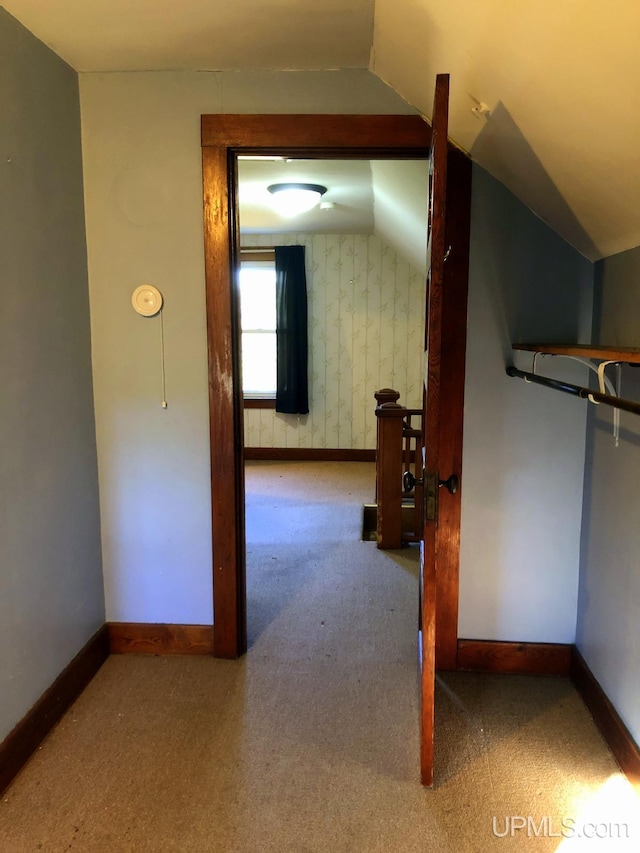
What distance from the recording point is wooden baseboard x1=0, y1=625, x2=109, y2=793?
179cm

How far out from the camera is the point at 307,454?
6.25 meters

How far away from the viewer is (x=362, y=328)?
6.00 meters

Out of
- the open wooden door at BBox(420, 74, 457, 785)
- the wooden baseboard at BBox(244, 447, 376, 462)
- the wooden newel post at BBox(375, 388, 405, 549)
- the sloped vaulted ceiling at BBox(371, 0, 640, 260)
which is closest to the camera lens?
the sloped vaulted ceiling at BBox(371, 0, 640, 260)

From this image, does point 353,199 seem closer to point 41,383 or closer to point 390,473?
point 390,473

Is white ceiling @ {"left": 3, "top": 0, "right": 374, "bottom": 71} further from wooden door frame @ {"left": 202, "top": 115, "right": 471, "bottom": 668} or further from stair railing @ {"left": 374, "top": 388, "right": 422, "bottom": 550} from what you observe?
stair railing @ {"left": 374, "top": 388, "right": 422, "bottom": 550}

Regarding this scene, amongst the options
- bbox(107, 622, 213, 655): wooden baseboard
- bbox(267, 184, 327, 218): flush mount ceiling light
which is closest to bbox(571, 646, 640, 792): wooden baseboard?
bbox(107, 622, 213, 655): wooden baseboard

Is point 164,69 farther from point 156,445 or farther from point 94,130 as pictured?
point 156,445

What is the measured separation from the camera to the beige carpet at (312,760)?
63.7 inches

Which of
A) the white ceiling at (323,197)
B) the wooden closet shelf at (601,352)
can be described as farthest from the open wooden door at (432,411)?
the white ceiling at (323,197)

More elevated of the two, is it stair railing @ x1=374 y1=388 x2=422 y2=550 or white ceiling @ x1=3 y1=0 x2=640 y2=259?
white ceiling @ x1=3 y1=0 x2=640 y2=259

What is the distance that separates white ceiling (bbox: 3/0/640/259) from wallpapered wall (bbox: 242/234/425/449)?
3.77 m

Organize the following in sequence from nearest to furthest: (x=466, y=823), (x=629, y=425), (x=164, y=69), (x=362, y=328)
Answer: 1. (x=466, y=823)
2. (x=629, y=425)
3. (x=164, y=69)
4. (x=362, y=328)

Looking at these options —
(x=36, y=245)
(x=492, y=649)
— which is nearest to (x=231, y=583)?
(x=492, y=649)

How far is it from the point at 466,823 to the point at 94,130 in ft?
8.35
